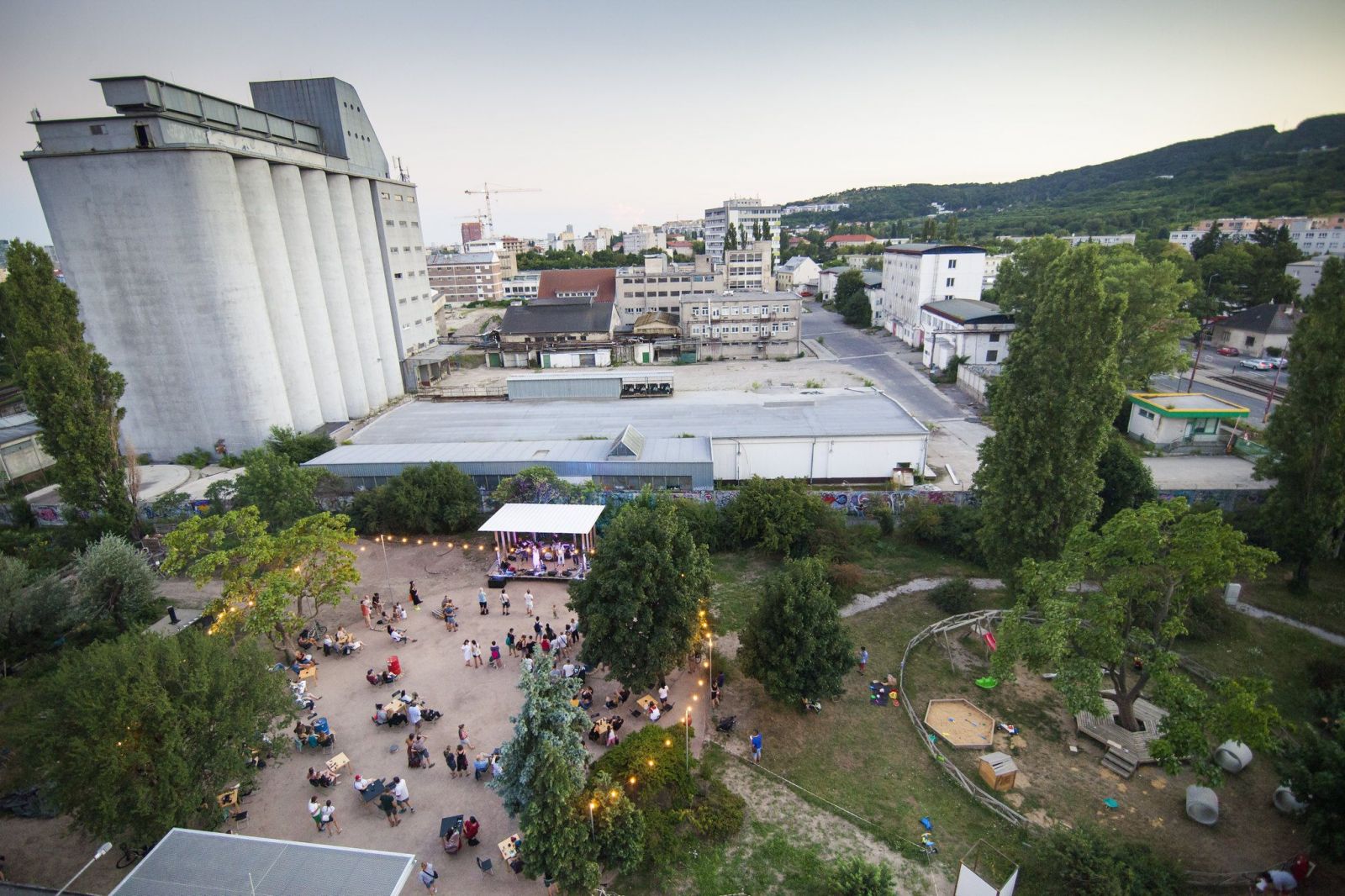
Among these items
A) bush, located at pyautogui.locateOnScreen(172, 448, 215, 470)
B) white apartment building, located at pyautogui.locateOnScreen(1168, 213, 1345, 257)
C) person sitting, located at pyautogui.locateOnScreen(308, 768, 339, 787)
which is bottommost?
person sitting, located at pyautogui.locateOnScreen(308, 768, 339, 787)

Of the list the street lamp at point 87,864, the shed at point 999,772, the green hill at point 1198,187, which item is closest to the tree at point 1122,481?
the shed at point 999,772

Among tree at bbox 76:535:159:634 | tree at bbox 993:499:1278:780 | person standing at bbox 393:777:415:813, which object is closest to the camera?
tree at bbox 993:499:1278:780

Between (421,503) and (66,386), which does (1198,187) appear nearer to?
(421,503)

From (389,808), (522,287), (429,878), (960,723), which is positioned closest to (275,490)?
(389,808)

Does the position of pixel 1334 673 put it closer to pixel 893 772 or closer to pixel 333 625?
pixel 893 772

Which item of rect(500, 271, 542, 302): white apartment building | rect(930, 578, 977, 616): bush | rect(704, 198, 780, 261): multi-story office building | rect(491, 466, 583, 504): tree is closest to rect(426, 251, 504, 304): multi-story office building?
rect(500, 271, 542, 302): white apartment building

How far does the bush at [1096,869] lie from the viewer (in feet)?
36.1

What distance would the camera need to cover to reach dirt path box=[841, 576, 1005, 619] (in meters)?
21.6

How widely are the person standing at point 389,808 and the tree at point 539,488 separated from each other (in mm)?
14359

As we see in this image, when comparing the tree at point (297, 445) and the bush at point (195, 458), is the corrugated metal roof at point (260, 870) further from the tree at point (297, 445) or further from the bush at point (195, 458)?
the bush at point (195, 458)

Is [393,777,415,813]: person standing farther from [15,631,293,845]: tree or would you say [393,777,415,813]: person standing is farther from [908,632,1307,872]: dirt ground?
[908,632,1307,872]: dirt ground

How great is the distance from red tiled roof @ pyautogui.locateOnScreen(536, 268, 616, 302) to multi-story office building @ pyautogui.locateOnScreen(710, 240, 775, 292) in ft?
51.3

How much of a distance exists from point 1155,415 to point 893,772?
3064cm

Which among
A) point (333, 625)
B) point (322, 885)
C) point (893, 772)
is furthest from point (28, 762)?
point (893, 772)
